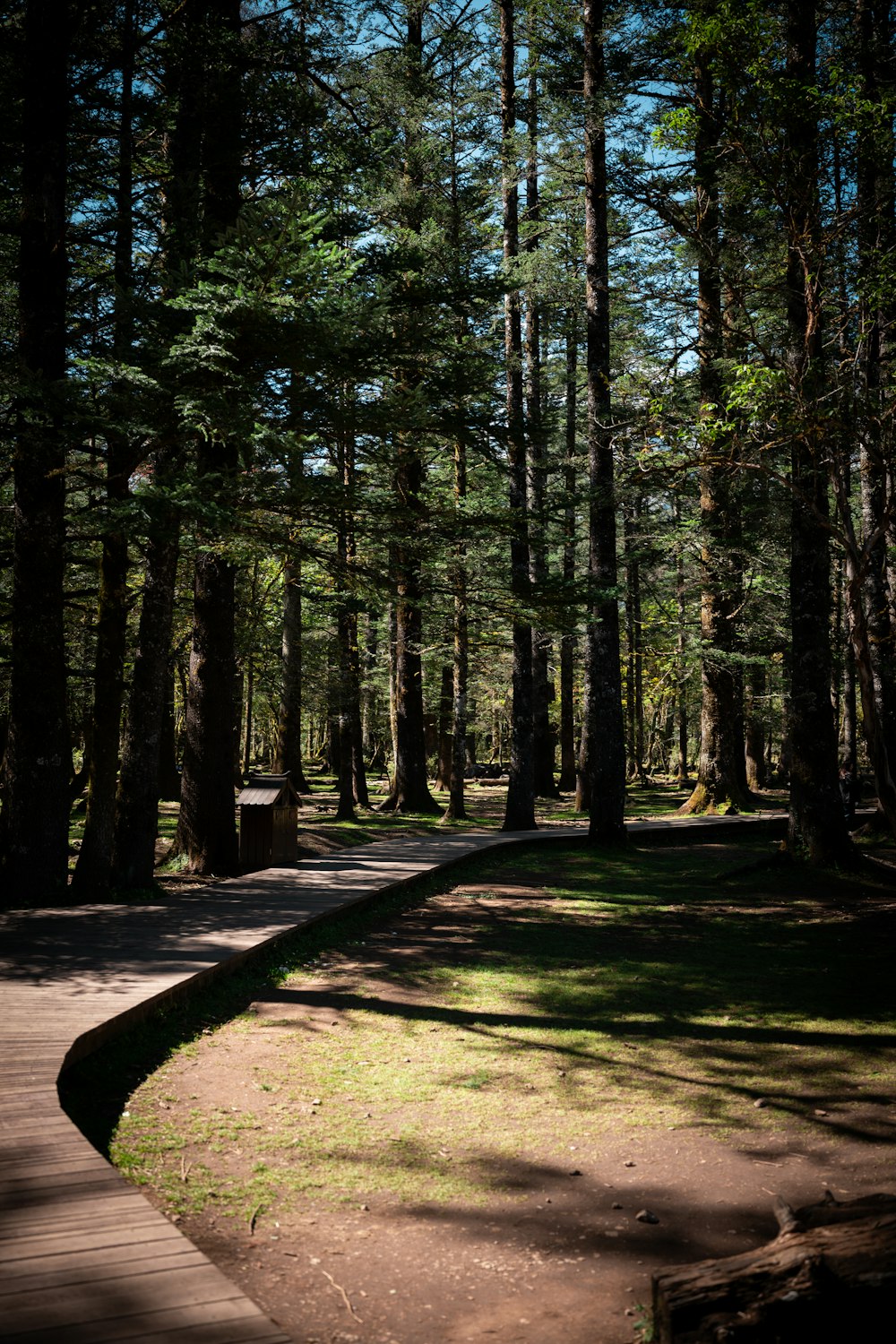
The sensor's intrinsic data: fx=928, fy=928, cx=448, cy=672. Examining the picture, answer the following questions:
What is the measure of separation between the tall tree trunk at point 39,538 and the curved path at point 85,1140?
1054 millimetres

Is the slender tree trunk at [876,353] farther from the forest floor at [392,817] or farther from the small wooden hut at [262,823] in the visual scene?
the forest floor at [392,817]

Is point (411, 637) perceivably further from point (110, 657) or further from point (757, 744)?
point (757, 744)

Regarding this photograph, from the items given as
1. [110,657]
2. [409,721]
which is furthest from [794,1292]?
[409,721]

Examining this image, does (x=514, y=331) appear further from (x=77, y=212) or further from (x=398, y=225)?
(x=77, y=212)

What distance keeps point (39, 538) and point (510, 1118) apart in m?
8.06

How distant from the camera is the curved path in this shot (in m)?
2.89

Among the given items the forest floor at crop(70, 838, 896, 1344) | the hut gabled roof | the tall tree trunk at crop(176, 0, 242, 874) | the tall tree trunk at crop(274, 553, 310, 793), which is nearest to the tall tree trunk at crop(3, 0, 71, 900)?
the tall tree trunk at crop(176, 0, 242, 874)

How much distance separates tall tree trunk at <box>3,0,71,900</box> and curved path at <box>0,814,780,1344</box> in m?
1.05

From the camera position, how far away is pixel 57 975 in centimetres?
694

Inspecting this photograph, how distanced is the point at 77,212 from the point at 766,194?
10.3m

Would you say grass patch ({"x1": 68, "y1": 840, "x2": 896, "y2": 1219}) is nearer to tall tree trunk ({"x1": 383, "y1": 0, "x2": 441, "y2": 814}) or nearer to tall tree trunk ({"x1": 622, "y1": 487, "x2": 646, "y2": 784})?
tall tree trunk ({"x1": 383, "y1": 0, "x2": 441, "y2": 814})

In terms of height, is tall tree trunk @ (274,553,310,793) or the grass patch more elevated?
tall tree trunk @ (274,553,310,793)

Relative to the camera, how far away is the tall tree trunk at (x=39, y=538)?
402 inches

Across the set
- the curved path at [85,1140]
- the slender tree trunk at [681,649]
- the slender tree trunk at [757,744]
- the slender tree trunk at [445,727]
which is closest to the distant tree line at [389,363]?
the slender tree trunk at [681,649]
